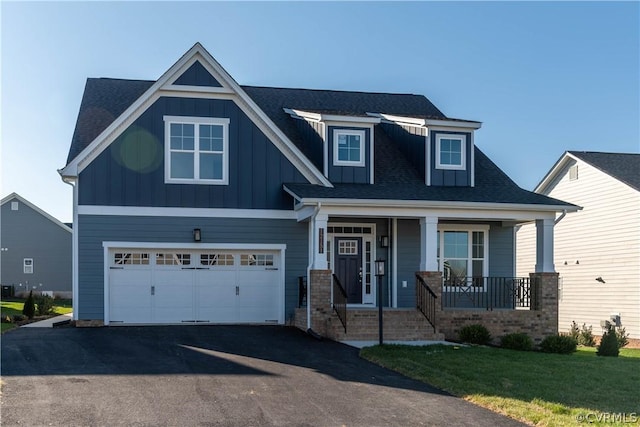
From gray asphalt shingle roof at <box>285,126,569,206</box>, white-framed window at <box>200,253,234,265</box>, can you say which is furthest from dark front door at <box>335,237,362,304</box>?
white-framed window at <box>200,253,234,265</box>

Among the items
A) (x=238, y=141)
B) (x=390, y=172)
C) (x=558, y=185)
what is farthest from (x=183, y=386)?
(x=558, y=185)

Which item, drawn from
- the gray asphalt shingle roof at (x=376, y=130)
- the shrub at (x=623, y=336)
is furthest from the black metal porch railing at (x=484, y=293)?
the shrub at (x=623, y=336)

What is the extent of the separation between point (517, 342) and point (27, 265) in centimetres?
3134

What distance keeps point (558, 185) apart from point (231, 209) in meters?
16.2

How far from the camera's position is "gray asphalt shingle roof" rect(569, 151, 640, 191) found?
2472 cm

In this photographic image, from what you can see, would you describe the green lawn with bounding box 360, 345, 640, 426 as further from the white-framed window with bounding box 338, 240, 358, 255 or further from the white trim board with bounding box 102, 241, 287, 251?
the white trim board with bounding box 102, 241, 287, 251

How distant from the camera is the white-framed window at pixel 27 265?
128 ft

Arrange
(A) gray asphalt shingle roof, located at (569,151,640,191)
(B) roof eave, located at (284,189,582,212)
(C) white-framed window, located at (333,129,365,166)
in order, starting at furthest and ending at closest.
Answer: (A) gray asphalt shingle roof, located at (569,151,640,191)
(C) white-framed window, located at (333,129,365,166)
(B) roof eave, located at (284,189,582,212)

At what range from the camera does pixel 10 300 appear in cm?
3694

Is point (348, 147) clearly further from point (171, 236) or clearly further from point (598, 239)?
point (598, 239)

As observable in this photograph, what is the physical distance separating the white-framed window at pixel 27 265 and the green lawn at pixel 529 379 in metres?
30.5

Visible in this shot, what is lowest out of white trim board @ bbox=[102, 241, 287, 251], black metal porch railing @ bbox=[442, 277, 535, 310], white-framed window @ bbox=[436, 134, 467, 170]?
black metal porch railing @ bbox=[442, 277, 535, 310]

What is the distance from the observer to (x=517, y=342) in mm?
16500

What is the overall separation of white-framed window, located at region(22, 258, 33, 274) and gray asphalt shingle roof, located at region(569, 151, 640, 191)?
29655 mm
